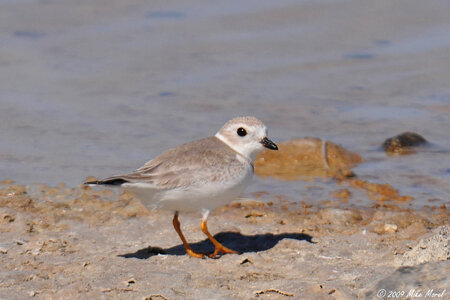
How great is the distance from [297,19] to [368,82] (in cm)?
234

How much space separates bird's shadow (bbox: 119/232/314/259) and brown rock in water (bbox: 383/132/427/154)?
2.72 m

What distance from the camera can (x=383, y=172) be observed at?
26.2 ft

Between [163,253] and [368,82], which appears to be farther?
[368,82]

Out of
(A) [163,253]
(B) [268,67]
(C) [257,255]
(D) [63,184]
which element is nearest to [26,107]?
(D) [63,184]

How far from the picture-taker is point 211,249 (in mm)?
6098

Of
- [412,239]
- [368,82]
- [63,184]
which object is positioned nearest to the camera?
[412,239]

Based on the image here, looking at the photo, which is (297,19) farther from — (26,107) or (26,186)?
(26,186)

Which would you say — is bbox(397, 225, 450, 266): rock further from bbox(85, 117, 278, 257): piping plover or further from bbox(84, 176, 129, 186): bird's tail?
bbox(84, 176, 129, 186): bird's tail

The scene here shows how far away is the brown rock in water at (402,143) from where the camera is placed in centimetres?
852

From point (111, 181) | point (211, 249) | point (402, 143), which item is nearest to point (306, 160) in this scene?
point (402, 143)

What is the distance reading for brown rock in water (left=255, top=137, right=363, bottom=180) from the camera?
7.94 m

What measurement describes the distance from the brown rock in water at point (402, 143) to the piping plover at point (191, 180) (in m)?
3.01

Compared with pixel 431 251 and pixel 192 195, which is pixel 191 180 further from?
pixel 431 251

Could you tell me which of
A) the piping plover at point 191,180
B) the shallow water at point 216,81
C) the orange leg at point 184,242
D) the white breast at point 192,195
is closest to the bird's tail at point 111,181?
the piping plover at point 191,180
